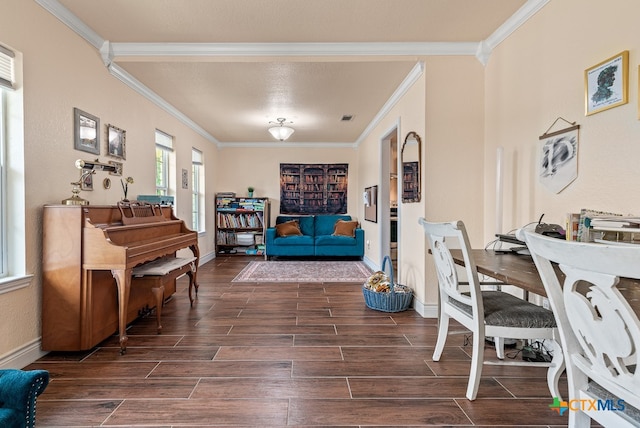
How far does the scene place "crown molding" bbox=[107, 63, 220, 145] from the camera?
325cm

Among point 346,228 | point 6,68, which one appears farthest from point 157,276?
point 346,228

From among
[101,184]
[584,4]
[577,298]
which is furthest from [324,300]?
[584,4]

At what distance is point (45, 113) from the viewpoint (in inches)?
93.4

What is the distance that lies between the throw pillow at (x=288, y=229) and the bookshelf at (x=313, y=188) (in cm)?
61

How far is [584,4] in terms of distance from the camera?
6.59 feet

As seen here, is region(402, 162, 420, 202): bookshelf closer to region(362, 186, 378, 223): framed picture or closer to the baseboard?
region(362, 186, 378, 223): framed picture

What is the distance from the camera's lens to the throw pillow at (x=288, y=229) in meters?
6.71

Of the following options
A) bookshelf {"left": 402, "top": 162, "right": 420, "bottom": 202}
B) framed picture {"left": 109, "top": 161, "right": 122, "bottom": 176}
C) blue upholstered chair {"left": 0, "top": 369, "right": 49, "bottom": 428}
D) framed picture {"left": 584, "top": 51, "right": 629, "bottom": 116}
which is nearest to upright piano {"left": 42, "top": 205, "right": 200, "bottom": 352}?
framed picture {"left": 109, "top": 161, "right": 122, "bottom": 176}

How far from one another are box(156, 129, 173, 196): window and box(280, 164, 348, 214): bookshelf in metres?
2.90

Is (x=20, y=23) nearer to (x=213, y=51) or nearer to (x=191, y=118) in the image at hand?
(x=213, y=51)

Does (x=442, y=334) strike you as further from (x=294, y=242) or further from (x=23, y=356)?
(x=294, y=242)

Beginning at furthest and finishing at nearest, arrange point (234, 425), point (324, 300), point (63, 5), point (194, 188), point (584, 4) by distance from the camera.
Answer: point (194, 188) < point (324, 300) < point (63, 5) < point (584, 4) < point (234, 425)

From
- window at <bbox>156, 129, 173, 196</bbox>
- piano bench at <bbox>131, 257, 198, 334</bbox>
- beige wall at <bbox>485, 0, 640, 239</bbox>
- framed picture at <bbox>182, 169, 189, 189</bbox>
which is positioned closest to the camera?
beige wall at <bbox>485, 0, 640, 239</bbox>

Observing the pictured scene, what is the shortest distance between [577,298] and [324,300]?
3017 mm
